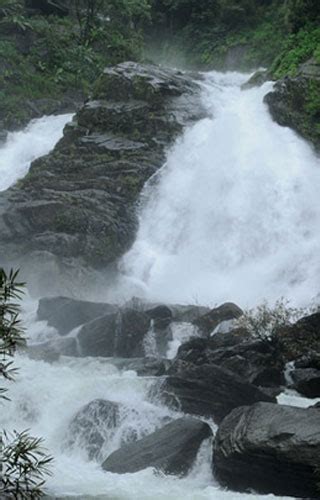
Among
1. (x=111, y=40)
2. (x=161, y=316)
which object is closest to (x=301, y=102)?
(x=161, y=316)

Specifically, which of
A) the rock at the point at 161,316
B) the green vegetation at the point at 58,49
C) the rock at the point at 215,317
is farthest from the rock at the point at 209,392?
the green vegetation at the point at 58,49

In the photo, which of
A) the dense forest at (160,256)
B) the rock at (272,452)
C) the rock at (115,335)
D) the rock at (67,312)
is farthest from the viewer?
the rock at (67,312)

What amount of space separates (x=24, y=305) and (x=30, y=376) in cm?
797

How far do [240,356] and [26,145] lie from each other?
71.9 ft

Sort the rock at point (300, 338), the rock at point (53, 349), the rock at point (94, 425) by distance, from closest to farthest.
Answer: the rock at point (94, 425) → the rock at point (300, 338) → the rock at point (53, 349)

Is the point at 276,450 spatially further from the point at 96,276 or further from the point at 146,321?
the point at 96,276

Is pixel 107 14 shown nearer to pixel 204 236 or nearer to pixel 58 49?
pixel 58 49

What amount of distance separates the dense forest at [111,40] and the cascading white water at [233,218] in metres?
5.96

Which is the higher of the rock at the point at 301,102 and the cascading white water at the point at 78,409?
the rock at the point at 301,102

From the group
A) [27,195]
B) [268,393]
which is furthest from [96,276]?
[268,393]

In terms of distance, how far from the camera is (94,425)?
559 inches

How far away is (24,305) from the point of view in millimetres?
24438

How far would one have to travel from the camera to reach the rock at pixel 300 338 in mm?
17203

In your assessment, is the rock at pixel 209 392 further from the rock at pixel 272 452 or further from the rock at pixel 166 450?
the rock at pixel 272 452
